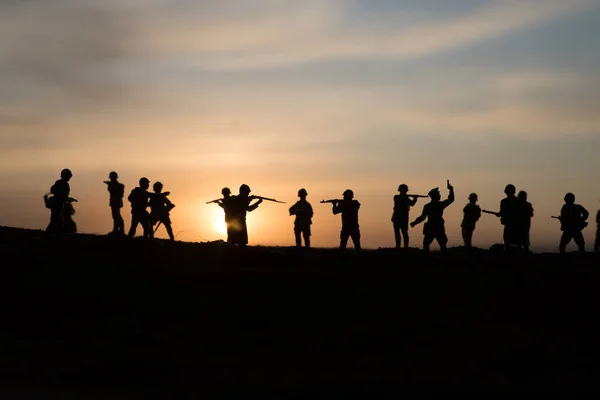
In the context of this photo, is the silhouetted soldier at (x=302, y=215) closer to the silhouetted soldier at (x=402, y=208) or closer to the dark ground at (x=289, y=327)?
the silhouetted soldier at (x=402, y=208)

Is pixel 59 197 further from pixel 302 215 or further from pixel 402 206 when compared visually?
pixel 402 206

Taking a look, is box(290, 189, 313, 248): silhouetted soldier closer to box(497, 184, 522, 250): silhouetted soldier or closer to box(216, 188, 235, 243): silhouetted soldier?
box(216, 188, 235, 243): silhouetted soldier

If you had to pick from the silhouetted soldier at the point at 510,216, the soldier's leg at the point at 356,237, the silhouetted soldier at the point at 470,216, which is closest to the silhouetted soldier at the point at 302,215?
the soldier's leg at the point at 356,237

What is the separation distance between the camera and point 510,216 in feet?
81.6

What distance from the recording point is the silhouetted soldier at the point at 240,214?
2411 cm

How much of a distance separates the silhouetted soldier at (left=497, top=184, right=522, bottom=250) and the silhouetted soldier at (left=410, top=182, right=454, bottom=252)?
74.7 inches

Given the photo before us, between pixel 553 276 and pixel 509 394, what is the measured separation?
6143 mm

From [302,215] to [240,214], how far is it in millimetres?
3365

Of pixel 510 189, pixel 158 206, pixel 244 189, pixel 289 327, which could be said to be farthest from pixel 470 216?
pixel 289 327

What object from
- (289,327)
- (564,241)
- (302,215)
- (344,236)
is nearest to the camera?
(289,327)

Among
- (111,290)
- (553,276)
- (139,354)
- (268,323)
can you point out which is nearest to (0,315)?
(111,290)

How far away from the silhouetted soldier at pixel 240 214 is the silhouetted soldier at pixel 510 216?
7.28 meters

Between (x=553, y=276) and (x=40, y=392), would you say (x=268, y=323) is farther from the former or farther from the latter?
(x=553, y=276)

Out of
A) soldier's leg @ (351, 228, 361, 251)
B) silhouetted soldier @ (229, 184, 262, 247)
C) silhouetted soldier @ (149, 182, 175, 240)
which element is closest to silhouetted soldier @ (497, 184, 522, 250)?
soldier's leg @ (351, 228, 361, 251)
